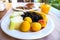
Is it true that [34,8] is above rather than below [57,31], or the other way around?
above

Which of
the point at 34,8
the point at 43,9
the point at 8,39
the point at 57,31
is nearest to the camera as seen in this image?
the point at 8,39

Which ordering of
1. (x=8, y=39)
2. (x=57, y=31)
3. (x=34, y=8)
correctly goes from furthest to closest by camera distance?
(x=34, y=8), (x=57, y=31), (x=8, y=39)

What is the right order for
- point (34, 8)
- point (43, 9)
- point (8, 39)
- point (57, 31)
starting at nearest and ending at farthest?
point (8, 39) < point (57, 31) < point (43, 9) < point (34, 8)

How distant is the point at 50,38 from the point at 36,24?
128mm

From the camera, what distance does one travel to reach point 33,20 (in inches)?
34.5

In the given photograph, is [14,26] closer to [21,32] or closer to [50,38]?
[21,32]

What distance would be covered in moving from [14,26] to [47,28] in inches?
9.0

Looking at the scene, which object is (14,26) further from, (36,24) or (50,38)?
(50,38)

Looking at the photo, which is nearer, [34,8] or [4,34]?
[4,34]

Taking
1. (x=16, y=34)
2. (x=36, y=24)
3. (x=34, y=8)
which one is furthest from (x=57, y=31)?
(x=34, y=8)

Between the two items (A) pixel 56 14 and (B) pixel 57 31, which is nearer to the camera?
(B) pixel 57 31

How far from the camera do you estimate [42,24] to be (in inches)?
32.5

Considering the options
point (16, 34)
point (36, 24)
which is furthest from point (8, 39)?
point (36, 24)

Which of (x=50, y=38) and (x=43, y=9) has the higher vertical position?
(x=43, y=9)
